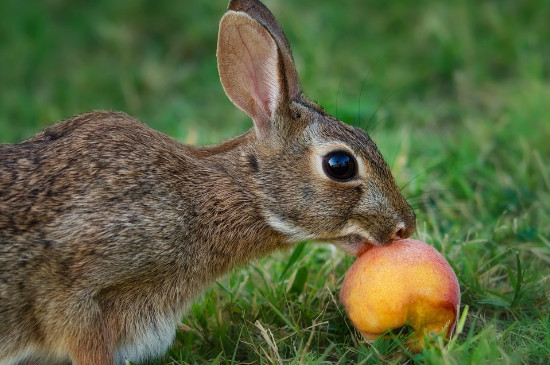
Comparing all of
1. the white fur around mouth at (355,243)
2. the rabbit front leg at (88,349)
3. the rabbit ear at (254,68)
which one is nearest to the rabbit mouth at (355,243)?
the white fur around mouth at (355,243)

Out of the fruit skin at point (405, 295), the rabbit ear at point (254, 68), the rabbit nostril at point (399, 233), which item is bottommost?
the fruit skin at point (405, 295)

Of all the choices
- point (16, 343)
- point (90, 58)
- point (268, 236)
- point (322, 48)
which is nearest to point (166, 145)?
point (268, 236)

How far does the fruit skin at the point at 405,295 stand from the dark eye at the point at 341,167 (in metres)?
0.40

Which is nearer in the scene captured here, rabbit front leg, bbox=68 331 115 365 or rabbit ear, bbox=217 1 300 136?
rabbit front leg, bbox=68 331 115 365

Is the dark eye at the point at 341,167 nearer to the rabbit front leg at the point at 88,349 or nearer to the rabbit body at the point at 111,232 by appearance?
the rabbit body at the point at 111,232

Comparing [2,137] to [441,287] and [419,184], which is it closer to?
[419,184]

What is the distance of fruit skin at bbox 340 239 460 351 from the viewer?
3826 mm

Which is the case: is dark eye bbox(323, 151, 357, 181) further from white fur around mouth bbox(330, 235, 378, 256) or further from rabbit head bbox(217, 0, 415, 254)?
white fur around mouth bbox(330, 235, 378, 256)

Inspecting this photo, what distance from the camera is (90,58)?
8727mm

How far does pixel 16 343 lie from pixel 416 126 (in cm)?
410

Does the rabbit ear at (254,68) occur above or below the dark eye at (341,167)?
above

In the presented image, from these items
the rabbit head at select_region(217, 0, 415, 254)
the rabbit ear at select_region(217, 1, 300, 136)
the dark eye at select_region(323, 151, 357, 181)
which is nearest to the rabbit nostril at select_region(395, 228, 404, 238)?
the rabbit head at select_region(217, 0, 415, 254)

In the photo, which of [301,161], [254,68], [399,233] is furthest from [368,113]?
[399,233]

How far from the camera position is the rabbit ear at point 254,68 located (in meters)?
4.21
